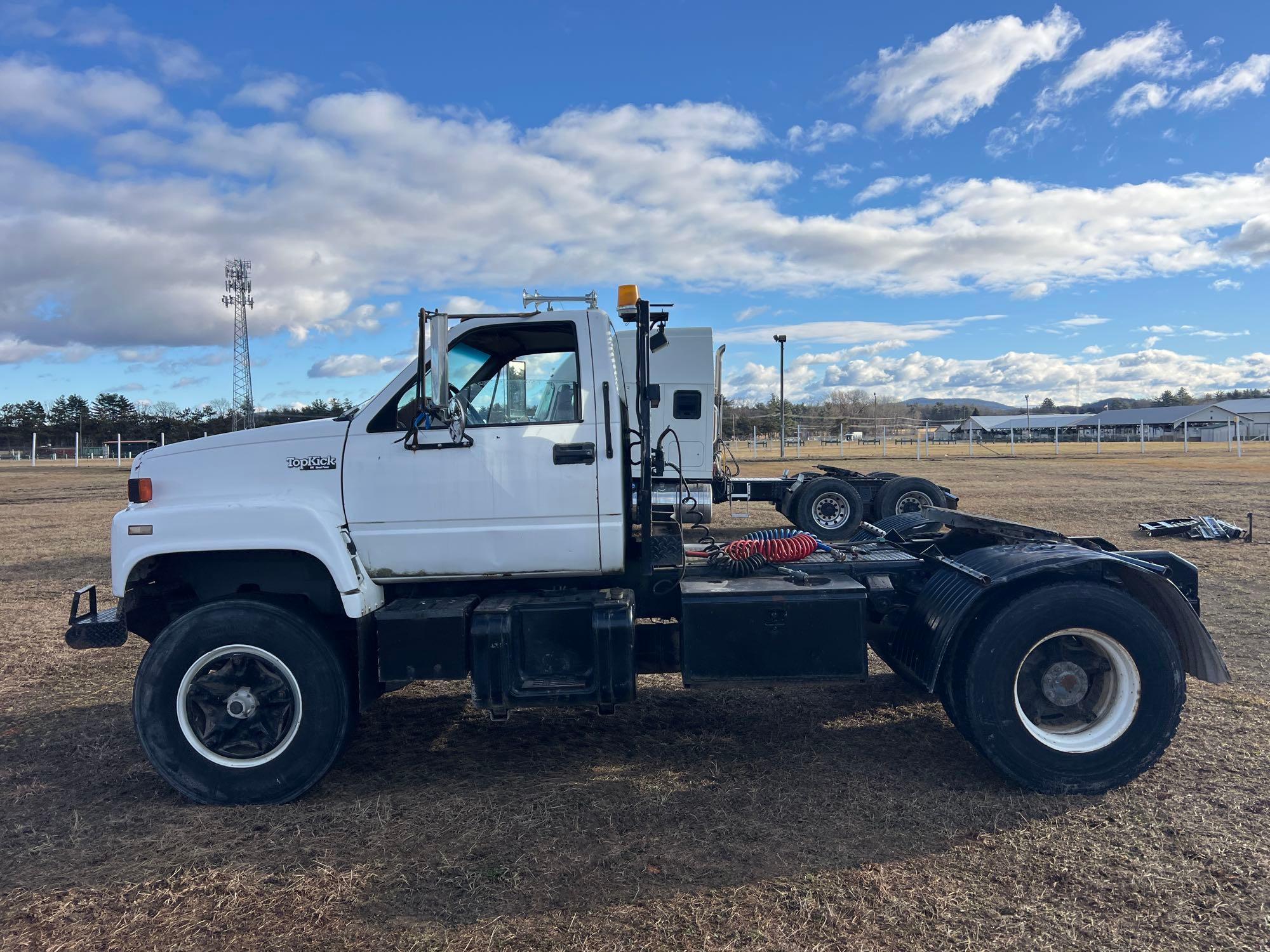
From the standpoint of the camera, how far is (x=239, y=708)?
4.10 metres

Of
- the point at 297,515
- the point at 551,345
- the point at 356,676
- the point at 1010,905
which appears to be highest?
the point at 551,345

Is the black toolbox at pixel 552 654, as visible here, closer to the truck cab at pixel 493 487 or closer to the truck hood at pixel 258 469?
the truck cab at pixel 493 487

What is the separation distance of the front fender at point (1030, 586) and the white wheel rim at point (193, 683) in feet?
10.8

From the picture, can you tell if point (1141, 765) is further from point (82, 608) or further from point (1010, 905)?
point (82, 608)

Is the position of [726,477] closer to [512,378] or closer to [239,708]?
[512,378]

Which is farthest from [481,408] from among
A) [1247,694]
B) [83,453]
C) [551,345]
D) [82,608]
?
[83,453]

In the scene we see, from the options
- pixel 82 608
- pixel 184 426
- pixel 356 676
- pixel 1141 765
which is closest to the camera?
pixel 1141 765

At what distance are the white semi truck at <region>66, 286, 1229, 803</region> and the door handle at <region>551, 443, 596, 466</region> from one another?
0.05 feet

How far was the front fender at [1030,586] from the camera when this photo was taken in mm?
4172

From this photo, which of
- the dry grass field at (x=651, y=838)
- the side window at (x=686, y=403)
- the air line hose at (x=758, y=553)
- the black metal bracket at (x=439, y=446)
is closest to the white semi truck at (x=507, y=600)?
the black metal bracket at (x=439, y=446)

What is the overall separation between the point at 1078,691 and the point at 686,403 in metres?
8.41

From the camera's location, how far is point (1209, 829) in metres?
3.62

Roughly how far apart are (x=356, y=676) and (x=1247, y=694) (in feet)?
18.7

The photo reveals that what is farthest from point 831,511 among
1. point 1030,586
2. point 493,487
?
point 493,487
